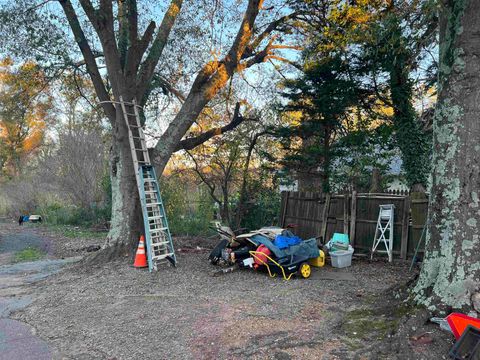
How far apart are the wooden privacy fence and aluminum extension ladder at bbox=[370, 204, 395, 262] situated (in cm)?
16

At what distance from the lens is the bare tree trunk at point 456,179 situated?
12.2 feet

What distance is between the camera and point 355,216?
8.75m

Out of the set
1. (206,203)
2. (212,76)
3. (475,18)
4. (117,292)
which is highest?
(212,76)

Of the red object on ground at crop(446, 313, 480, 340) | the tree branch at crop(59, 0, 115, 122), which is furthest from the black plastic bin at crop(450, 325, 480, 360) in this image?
the tree branch at crop(59, 0, 115, 122)

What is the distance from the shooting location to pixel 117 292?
5840mm

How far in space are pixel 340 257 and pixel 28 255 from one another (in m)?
8.54

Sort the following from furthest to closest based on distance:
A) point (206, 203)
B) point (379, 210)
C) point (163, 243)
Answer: point (206, 203), point (379, 210), point (163, 243)

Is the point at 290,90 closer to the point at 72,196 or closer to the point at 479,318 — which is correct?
the point at 479,318

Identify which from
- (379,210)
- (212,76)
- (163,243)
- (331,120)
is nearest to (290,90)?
A: (331,120)

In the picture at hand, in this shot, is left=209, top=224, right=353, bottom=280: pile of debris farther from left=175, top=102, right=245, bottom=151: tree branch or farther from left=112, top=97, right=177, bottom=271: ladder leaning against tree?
left=175, top=102, right=245, bottom=151: tree branch

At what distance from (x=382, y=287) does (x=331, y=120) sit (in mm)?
5901

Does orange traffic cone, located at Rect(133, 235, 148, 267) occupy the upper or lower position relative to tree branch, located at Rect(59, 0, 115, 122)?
lower

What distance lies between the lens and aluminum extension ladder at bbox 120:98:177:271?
721cm

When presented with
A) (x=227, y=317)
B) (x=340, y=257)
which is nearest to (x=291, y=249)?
(x=340, y=257)
